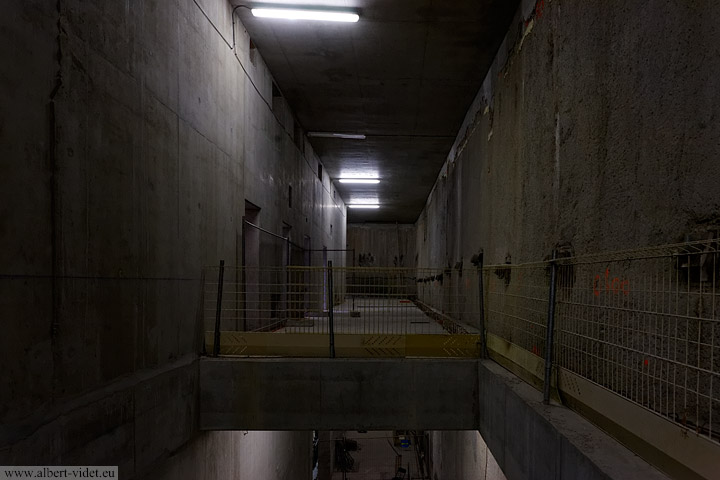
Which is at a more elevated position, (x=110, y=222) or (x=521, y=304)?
(x=110, y=222)

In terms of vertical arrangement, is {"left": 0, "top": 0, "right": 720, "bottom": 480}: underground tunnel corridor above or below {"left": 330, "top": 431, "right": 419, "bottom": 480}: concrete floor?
above

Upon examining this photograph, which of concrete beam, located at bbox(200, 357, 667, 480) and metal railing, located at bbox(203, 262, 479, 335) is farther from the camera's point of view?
metal railing, located at bbox(203, 262, 479, 335)

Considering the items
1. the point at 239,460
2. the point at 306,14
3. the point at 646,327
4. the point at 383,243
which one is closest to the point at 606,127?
the point at 646,327

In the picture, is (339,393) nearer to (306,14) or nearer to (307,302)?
(307,302)

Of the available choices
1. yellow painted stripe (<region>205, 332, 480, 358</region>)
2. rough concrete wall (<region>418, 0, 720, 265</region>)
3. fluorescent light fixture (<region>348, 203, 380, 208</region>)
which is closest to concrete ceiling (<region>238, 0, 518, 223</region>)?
rough concrete wall (<region>418, 0, 720, 265</region>)

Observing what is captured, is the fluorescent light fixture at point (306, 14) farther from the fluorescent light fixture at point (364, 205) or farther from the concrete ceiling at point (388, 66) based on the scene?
the fluorescent light fixture at point (364, 205)

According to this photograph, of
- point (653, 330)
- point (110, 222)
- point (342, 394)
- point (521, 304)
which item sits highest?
point (110, 222)

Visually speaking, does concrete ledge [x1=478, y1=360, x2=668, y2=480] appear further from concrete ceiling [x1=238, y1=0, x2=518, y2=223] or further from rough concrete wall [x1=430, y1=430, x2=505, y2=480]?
concrete ceiling [x1=238, y1=0, x2=518, y2=223]

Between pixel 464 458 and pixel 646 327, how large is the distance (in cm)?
705

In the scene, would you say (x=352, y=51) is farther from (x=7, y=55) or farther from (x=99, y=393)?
(x=99, y=393)

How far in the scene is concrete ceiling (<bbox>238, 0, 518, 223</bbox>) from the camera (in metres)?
6.32

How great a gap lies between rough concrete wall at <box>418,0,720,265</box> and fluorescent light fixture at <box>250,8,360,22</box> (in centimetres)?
252

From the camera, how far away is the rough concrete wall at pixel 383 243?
27469 mm

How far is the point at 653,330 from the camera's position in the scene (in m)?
2.68
